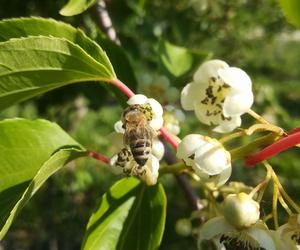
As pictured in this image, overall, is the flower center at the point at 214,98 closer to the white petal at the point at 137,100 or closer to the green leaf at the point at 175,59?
the white petal at the point at 137,100

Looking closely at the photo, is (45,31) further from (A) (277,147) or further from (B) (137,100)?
(A) (277,147)

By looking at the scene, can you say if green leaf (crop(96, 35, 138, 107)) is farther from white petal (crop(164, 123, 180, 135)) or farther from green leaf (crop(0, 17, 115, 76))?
green leaf (crop(0, 17, 115, 76))

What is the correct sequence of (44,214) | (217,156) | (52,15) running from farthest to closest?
(44,214) < (52,15) < (217,156)

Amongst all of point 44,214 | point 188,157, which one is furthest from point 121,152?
point 44,214

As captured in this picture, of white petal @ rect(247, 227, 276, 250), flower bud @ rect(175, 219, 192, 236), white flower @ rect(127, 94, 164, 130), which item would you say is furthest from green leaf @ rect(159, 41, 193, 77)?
white petal @ rect(247, 227, 276, 250)

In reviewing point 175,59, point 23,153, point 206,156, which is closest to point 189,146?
point 206,156

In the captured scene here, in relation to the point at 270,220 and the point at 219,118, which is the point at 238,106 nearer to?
the point at 219,118
